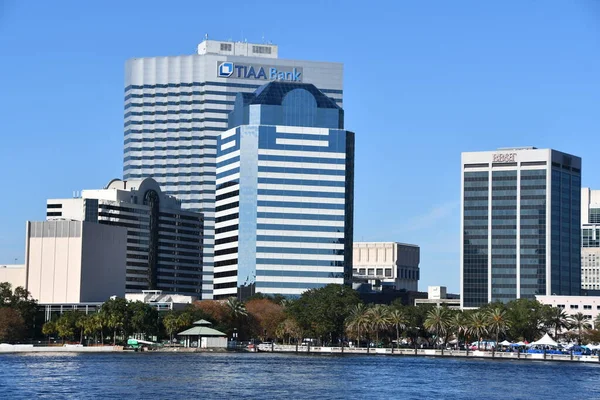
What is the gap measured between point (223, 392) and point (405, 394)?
21.8m

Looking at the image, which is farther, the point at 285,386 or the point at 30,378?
the point at 30,378

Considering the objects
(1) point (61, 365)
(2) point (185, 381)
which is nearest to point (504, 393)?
(2) point (185, 381)

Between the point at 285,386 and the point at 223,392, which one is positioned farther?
the point at 285,386

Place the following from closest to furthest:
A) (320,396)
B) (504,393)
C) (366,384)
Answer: (320,396) → (504,393) → (366,384)

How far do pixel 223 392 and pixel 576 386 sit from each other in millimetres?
52291

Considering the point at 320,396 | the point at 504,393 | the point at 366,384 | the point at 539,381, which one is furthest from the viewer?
the point at 539,381

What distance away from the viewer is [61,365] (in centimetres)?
19800

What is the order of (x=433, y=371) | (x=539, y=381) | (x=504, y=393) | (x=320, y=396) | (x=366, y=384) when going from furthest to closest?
(x=433, y=371) → (x=539, y=381) → (x=366, y=384) → (x=504, y=393) → (x=320, y=396)

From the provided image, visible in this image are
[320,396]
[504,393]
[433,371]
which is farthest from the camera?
[433,371]

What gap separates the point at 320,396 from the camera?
14062 cm

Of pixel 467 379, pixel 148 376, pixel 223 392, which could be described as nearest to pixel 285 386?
pixel 223 392

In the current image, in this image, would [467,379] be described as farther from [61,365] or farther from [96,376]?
[61,365]

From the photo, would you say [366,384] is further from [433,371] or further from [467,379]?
[433,371]

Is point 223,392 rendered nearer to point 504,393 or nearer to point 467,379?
point 504,393
